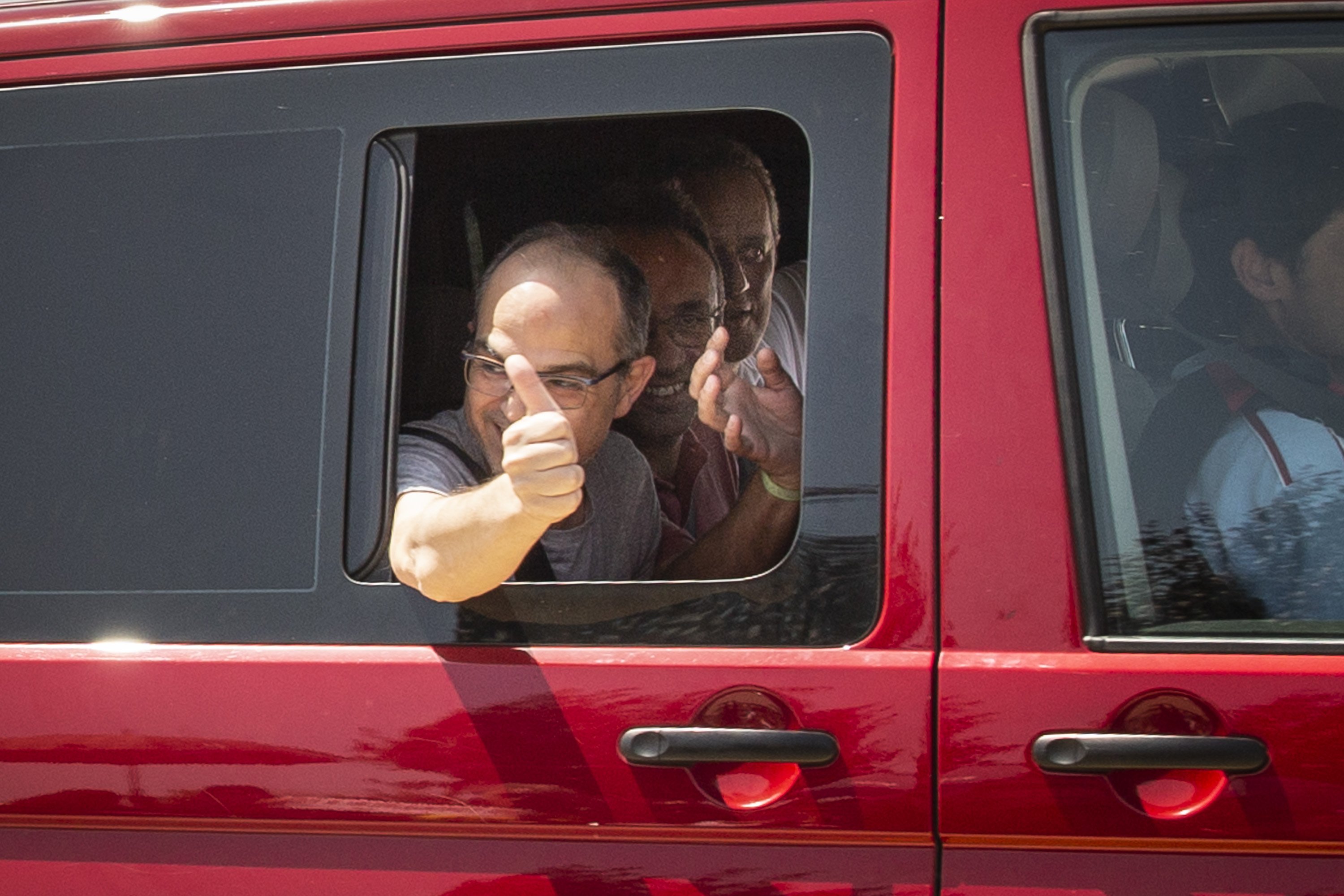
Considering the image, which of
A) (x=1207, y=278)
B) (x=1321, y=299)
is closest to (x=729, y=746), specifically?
(x=1207, y=278)

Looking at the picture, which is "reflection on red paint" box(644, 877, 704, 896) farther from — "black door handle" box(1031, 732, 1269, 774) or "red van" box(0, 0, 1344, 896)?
"black door handle" box(1031, 732, 1269, 774)

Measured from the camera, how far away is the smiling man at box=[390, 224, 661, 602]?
142cm

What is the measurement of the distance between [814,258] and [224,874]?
3.52 feet

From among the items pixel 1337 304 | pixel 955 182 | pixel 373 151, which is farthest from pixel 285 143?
pixel 1337 304

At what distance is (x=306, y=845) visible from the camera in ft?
4.83

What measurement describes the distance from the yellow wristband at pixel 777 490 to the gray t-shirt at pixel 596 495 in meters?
0.16

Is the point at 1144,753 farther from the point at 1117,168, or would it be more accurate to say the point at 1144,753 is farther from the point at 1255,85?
the point at 1255,85

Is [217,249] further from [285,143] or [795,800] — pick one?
[795,800]

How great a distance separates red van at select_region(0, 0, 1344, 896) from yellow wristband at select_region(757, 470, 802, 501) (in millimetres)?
68

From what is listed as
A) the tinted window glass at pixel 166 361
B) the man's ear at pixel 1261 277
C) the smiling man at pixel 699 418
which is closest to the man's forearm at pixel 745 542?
the smiling man at pixel 699 418

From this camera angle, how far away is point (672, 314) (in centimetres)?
169

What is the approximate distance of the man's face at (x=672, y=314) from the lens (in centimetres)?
167

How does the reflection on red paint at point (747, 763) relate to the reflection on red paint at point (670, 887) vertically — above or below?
Answer: above

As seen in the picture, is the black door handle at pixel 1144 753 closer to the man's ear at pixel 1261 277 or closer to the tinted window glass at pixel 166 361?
the man's ear at pixel 1261 277
